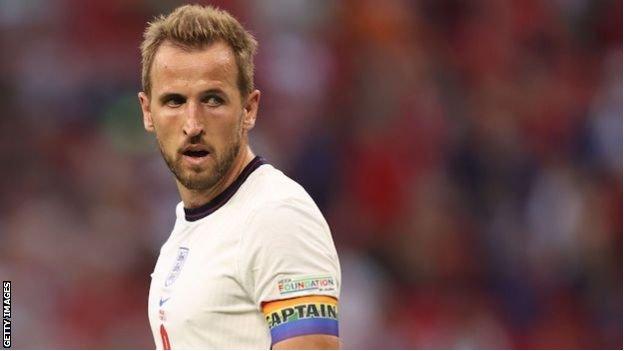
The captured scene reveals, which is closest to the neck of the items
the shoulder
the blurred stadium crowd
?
the shoulder

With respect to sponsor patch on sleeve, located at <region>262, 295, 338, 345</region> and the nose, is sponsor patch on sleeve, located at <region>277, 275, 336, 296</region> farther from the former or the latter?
the nose

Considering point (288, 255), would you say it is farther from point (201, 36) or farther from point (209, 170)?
point (201, 36)

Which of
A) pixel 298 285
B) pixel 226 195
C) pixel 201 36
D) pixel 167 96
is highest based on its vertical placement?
pixel 201 36

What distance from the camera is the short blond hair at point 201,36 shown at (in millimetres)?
3023

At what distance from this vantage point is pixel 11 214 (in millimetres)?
7070

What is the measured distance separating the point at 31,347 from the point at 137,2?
2.54m

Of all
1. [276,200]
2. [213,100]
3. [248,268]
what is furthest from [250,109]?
[248,268]

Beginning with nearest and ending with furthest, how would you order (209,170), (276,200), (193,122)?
(276,200) < (193,122) < (209,170)

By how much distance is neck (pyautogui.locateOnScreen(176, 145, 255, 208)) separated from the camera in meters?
3.09

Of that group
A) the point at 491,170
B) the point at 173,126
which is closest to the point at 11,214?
the point at 491,170

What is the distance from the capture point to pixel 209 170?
305 cm

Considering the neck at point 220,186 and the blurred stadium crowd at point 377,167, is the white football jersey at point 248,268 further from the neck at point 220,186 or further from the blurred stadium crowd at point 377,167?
the blurred stadium crowd at point 377,167

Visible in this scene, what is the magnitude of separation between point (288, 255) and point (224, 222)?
1.21ft

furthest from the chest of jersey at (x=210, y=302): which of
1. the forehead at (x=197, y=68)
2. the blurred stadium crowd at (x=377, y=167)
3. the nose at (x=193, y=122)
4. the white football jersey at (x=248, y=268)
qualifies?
the blurred stadium crowd at (x=377, y=167)
